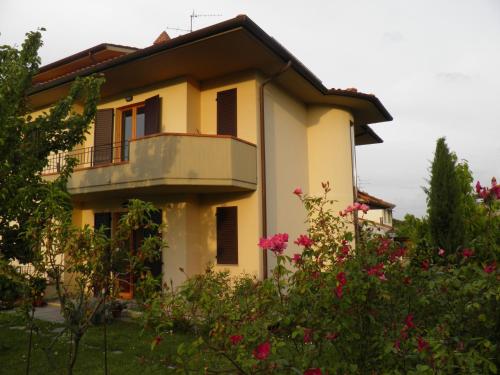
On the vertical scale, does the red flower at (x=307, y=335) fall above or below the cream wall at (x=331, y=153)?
below

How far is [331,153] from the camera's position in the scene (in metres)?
12.9

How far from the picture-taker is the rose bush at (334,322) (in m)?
2.18

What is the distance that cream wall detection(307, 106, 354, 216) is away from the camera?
12.8m

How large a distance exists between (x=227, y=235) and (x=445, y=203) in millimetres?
6410

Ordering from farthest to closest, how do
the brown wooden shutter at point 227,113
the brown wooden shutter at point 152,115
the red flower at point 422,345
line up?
the brown wooden shutter at point 152,115, the brown wooden shutter at point 227,113, the red flower at point 422,345

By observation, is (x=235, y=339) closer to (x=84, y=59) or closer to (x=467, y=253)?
(x=467, y=253)

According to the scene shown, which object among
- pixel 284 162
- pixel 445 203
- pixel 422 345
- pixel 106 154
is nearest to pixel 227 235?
pixel 284 162

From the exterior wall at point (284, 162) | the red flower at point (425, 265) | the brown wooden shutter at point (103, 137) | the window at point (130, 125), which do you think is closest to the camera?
the red flower at point (425, 265)

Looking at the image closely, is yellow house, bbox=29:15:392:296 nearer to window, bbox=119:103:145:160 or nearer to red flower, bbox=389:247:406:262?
window, bbox=119:103:145:160

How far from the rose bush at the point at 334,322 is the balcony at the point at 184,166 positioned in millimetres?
6211

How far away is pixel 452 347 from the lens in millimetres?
2441

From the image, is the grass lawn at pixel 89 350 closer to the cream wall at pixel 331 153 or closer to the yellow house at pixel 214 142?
the yellow house at pixel 214 142

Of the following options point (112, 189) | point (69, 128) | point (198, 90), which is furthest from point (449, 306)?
point (198, 90)

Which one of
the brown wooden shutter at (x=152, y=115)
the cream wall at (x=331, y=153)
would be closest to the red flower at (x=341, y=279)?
the brown wooden shutter at (x=152, y=115)
